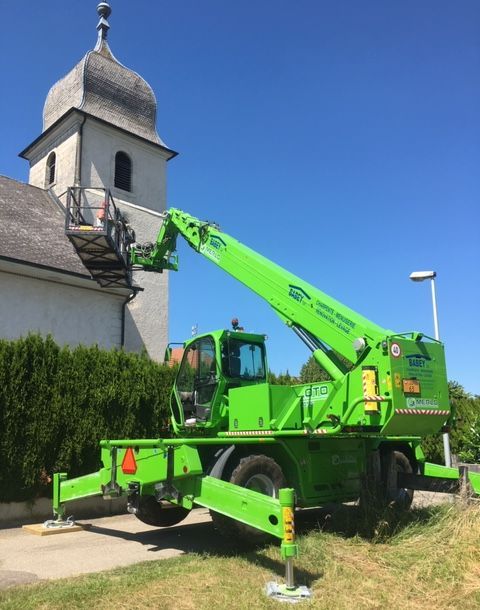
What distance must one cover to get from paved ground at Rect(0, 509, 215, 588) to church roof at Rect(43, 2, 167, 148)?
19.1m

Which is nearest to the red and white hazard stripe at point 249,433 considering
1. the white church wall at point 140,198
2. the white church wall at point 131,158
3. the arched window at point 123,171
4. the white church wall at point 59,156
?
the white church wall at point 140,198

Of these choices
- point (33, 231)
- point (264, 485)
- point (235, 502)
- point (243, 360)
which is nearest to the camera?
point (235, 502)

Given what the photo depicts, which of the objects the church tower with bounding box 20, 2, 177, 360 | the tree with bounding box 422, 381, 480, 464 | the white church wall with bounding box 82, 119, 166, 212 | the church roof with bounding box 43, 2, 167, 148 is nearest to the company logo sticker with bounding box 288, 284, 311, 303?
the tree with bounding box 422, 381, 480, 464

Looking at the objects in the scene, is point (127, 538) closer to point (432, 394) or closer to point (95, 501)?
point (95, 501)

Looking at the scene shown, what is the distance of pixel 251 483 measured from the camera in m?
7.39

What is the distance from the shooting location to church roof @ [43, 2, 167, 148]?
24297 mm

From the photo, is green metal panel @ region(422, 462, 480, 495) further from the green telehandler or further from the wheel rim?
the wheel rim

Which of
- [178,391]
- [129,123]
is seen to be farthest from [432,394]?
[129,123]

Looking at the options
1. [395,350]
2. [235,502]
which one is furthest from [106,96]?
[235,502]

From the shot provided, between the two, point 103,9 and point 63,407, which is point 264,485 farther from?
point 103,9

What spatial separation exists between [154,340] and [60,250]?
18.1 ft

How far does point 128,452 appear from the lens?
7676 millimetres

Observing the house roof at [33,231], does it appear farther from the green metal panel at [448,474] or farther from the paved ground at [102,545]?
the green metal panel at [448,474]

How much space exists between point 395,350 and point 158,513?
455 cm
